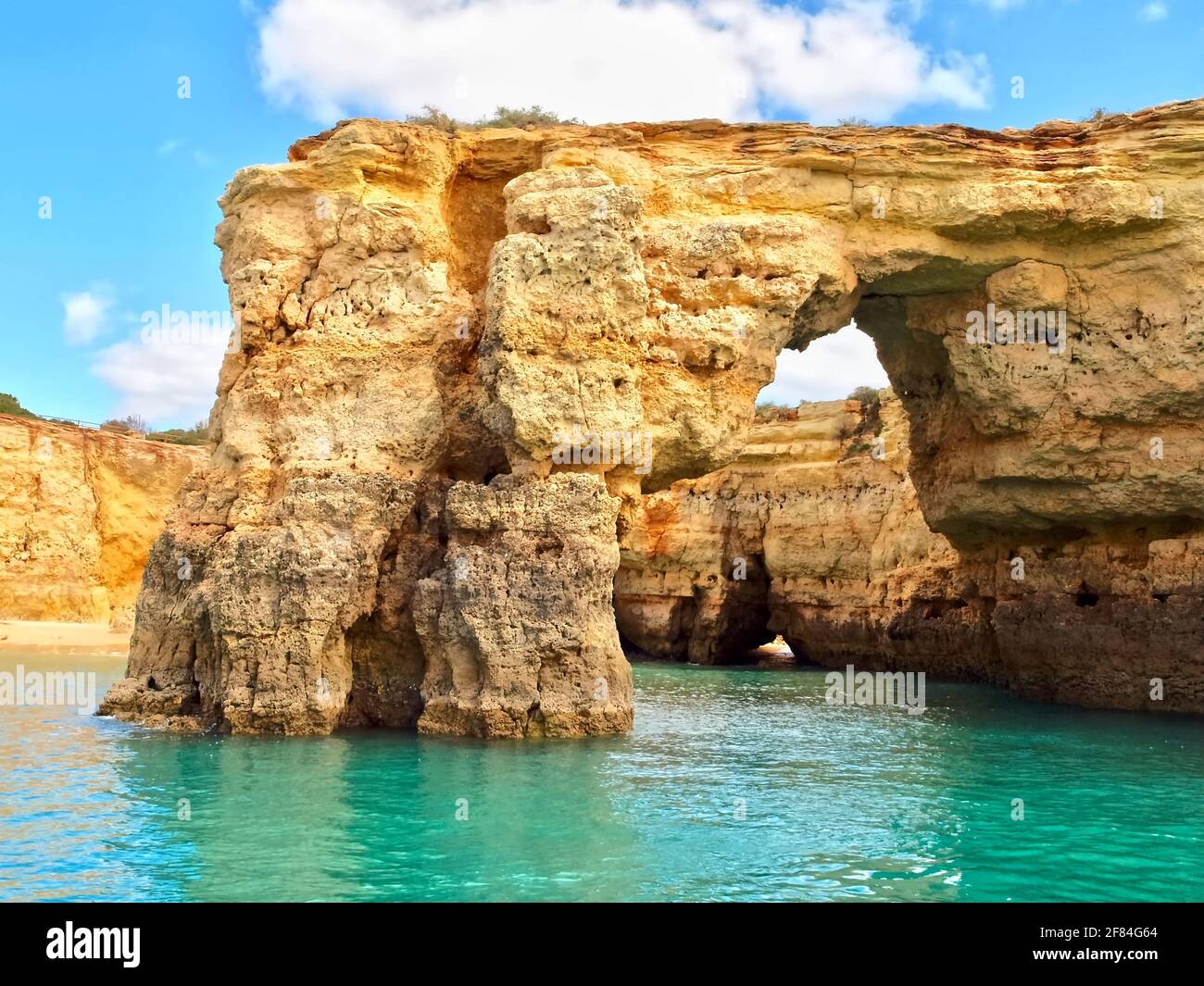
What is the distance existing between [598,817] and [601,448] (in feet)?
19.2

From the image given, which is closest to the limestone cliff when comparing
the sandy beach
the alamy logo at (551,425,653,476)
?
the alamy logo at (551,425,653,476)

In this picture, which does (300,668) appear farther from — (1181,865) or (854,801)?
(1181,865)

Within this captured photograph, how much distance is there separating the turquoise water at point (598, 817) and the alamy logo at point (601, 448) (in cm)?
347

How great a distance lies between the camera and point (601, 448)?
14.2 metres

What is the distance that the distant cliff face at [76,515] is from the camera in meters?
33.6

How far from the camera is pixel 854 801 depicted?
10.4 m
